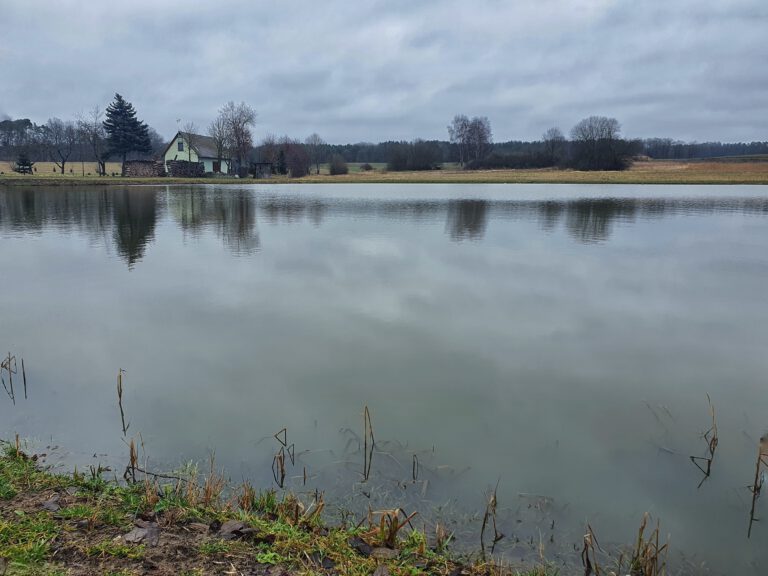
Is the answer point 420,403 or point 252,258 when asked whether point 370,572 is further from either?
point 252,258

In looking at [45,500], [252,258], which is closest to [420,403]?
[45,500]

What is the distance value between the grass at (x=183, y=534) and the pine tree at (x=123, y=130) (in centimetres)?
6882

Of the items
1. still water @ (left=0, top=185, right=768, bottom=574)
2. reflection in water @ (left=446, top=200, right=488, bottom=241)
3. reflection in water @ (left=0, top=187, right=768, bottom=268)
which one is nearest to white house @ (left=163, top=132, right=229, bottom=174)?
reflection in water @ (left=0, top=187, right=768, bottom=268)

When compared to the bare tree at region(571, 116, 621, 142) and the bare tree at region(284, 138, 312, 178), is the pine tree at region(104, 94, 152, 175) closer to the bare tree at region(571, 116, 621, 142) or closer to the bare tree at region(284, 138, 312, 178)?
the bare tree at region(284, 138, 312, 178)

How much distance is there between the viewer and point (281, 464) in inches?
183

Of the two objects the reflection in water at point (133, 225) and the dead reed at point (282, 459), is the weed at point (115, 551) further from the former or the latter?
the reflection in water at point (133, 225)

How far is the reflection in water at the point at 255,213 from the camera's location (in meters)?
19.7

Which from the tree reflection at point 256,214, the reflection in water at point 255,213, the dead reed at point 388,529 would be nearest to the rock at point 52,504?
the dead reed at point 388,529

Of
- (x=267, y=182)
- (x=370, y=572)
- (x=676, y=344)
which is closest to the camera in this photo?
(x=370, y=572)

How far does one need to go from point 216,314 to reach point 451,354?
4.24 metres

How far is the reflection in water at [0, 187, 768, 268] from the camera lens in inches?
776

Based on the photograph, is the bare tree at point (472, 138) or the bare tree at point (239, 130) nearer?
the bare tree at point (239, 130)

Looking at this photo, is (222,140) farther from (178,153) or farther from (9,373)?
(9,373)

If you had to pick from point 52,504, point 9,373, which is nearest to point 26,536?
point 52,504
